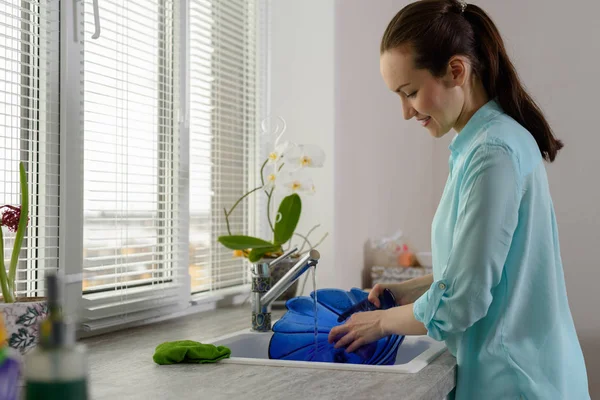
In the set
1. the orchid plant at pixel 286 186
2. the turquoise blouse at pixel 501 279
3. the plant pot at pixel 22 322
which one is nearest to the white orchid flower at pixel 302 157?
the orchid plant at pixel 286 186

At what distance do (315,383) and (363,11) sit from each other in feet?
6.96

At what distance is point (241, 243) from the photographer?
2.30 meters

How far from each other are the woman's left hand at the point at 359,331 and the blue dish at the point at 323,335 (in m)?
0.05

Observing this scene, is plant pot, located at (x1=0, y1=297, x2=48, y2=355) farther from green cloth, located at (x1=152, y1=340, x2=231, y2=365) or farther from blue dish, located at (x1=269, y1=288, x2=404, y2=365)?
blue dish, located at (x1=269, y1=288, x2=404, y2=365)

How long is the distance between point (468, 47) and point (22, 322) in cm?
100

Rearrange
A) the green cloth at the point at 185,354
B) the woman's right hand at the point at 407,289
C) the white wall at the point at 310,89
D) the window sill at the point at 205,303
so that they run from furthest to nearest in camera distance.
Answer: the white wall at the point at 310,89 < the window sill at the point at 205,303 < the woman's right hand at the point at 407,289 < the green cloth at the point at 185,354

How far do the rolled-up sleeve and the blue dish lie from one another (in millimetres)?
272

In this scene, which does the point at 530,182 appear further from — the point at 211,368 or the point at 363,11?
the point at 363,11

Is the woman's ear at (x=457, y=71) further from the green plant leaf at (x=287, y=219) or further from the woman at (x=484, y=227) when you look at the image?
the green plant leaf at (x=287, y=219)

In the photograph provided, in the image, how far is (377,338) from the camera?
1498 millimetres

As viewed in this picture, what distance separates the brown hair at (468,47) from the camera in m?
1.45

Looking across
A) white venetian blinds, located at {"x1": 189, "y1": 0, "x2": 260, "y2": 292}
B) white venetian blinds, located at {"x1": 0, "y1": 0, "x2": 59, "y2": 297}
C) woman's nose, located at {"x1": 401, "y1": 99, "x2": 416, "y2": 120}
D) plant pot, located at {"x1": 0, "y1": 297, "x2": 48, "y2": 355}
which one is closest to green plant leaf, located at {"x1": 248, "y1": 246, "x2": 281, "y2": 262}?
white venetian blinds, located at {"x1": 189, "y1": 0, "x2": 260, "y2": 292}

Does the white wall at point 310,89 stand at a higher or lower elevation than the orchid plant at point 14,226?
higher

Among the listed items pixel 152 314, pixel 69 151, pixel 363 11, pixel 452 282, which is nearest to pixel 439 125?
pixel 452 282
